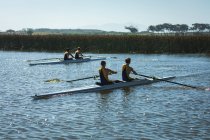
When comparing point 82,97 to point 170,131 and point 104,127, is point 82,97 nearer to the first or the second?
point 104,127

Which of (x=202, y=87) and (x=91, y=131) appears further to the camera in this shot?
(x=202, y=87)

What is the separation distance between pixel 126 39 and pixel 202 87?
1465 inches

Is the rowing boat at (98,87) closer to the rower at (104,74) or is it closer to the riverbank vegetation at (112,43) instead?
the rower at (104,74)

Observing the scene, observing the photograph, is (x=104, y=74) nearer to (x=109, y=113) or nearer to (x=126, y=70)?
(x=126, y=70)

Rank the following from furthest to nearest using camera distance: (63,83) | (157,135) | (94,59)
→ (94,59)
(63,83)
(157,135)

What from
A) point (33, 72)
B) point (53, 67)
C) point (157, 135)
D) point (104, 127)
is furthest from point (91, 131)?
point (53, 67)

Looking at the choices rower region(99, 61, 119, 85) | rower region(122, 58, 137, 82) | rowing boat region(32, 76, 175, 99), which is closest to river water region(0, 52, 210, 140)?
rowing boat region(32, 76, 175, 99)

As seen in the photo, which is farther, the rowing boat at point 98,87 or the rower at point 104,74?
the rower at point 104,74

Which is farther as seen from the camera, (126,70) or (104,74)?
(126,70)

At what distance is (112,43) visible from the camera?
64.4 m

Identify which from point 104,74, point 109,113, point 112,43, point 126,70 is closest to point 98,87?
point 104,74

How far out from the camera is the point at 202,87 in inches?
1010

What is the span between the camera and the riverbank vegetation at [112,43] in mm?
59119

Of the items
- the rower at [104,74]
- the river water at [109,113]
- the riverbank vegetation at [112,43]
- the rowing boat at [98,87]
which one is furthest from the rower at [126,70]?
the riverbank vegetation at [112,43]
